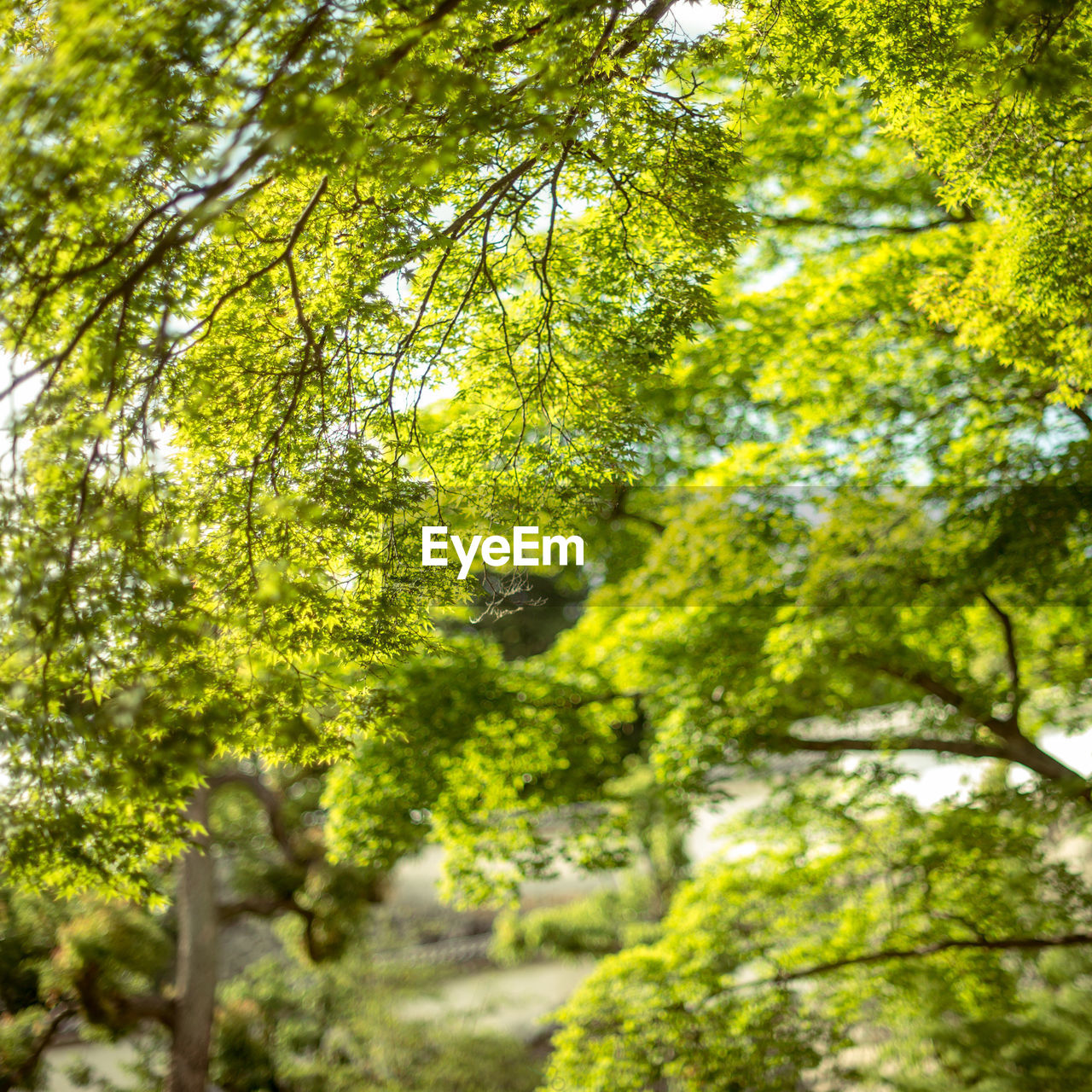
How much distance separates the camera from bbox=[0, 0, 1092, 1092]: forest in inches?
90.1

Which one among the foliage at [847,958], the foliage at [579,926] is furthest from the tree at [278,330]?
the foliage at [579,926]

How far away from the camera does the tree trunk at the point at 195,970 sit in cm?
554

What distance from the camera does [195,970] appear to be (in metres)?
5.77

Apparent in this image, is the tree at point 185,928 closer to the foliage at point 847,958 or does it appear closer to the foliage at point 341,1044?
the foliage at point 341,1044

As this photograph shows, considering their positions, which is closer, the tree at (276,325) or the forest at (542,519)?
the tree at (276,325)

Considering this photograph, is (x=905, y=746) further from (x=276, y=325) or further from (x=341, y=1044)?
(x=341, y=1044)

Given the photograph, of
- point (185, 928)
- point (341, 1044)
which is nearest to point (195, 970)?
point (185, 928)

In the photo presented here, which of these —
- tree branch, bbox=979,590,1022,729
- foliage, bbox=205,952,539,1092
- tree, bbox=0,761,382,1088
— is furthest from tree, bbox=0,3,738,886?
foliage, bbox=205,952,539,1092

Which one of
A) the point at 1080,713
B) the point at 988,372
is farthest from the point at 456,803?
the point at 1080,713

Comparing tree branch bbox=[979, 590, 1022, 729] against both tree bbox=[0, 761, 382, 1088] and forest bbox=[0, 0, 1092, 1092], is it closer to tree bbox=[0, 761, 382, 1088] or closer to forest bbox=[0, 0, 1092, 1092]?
forest bbox=[0, 0, 1092, 1092]

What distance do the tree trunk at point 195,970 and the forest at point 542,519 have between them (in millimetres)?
27

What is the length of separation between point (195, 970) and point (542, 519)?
4617mm

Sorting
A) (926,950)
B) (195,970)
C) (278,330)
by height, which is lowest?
(195,970)

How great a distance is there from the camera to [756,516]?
4.75 meters
